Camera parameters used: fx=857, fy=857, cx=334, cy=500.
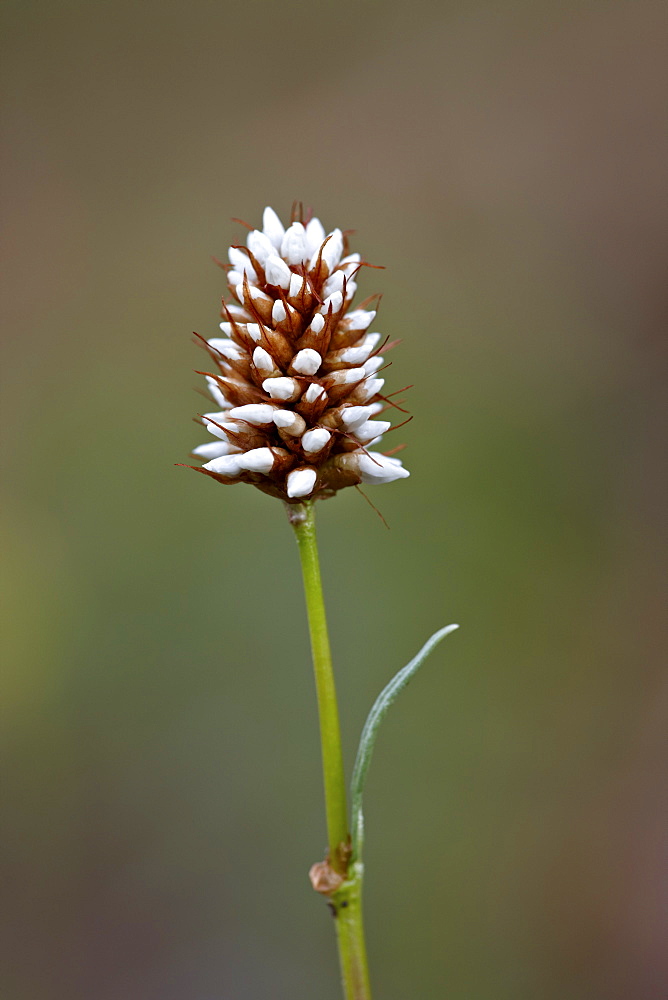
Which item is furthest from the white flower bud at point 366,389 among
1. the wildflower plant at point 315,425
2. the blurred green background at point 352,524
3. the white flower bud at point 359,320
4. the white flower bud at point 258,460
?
the blurred green background at point 352,524

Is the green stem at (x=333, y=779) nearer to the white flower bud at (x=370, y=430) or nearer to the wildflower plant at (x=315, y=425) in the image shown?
the wildflower plant at (x=315, y=425)

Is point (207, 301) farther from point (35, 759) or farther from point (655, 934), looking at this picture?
point (655, 934)

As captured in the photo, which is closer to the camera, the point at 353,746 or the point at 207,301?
the point at 353,746

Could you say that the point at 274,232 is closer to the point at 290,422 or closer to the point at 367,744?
the point at 290,422

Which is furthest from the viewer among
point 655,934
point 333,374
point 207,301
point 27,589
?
point 207,301

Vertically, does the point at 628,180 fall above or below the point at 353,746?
Result: above

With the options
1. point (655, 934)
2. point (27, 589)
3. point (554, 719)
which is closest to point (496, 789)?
point (554, 719)

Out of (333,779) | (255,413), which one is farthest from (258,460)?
(333,779)
